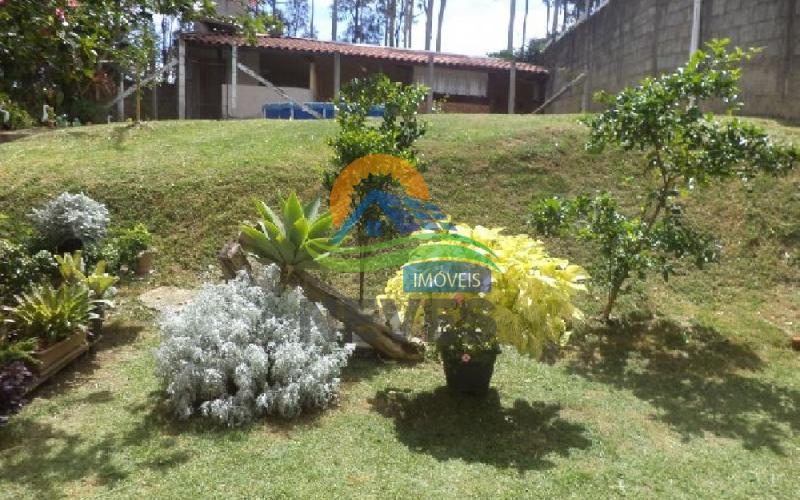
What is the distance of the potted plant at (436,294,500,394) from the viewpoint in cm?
461

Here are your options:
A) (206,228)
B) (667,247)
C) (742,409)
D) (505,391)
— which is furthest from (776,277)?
(206,228)

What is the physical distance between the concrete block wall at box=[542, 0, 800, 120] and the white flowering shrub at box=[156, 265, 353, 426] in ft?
36.7

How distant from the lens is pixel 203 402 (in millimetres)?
4414

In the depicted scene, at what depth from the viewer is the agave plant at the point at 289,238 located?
5395 mm

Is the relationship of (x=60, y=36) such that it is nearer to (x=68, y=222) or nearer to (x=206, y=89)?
(x=68, y=222)

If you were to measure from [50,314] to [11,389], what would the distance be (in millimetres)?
1284

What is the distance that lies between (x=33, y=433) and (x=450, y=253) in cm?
314

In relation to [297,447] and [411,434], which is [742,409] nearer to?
[411,434]

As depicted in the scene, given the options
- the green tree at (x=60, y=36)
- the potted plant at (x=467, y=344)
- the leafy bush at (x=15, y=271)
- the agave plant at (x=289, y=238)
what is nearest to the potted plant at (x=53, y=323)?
the leafy bush at (x=15, y=271)

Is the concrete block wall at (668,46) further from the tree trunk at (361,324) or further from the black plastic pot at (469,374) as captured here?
the black plastic pot at (469,374)

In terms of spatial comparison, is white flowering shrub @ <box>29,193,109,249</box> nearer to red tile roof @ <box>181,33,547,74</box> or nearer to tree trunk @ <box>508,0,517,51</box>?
red tile roof @ <box>181,33,547,74</box>

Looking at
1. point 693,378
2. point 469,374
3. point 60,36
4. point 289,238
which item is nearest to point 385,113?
point 289,238

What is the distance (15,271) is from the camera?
19.2ft

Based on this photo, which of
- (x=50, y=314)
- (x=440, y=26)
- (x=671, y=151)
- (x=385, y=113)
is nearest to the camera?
(x=50, y=314)
